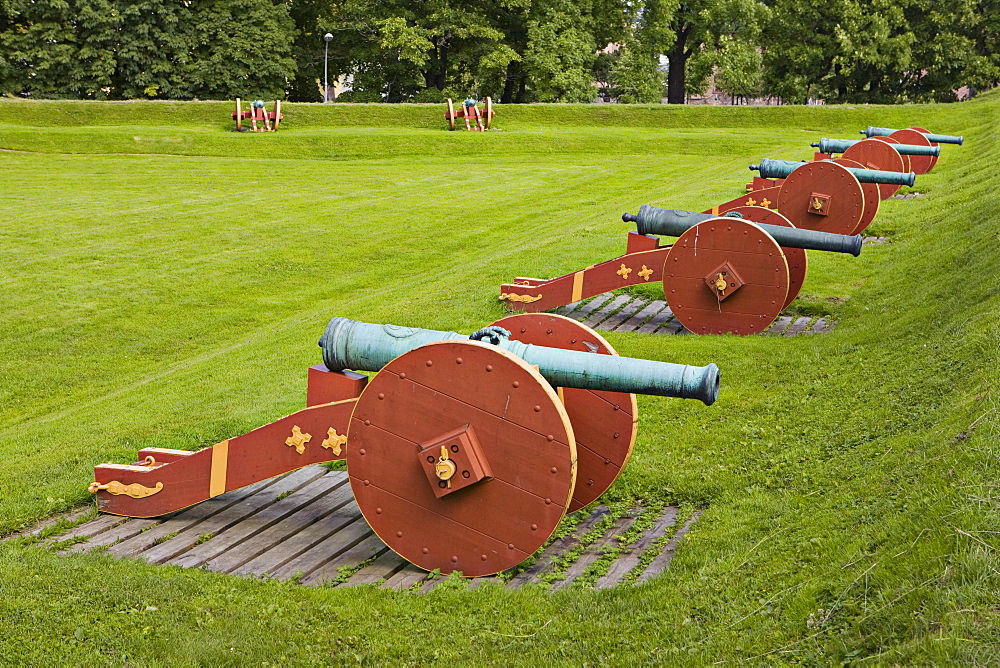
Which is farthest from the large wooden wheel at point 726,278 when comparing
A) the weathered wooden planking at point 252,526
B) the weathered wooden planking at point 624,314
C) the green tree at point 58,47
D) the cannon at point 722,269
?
the green tree at point 58,47

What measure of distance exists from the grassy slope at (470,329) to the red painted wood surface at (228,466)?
0.49 meters

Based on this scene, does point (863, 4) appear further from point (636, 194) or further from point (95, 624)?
point (95, 624)

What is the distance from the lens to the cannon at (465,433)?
A: 5.12 m

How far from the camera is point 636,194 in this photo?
2258 centimetres

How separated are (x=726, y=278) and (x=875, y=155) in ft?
31.7

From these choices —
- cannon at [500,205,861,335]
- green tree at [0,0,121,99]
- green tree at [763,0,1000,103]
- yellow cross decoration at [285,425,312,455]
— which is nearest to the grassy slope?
cannon at [500,205,861,335]

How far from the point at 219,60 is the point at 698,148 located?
21.7 metres

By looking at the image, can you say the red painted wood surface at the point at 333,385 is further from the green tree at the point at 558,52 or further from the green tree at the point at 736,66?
the green tree at the point at 736,66

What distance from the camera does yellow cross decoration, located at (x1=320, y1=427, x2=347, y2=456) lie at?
5805mm

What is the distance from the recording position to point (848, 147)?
1895cm

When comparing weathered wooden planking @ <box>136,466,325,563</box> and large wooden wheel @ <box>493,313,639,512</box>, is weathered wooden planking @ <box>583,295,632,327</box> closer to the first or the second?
weathered wooden planking @ <box>136,466,325,563</box>

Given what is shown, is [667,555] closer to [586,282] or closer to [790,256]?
[586,282]

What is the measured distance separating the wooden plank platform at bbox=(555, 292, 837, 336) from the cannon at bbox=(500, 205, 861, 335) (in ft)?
0.96

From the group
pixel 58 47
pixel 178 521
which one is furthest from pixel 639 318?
pixel 58 47
